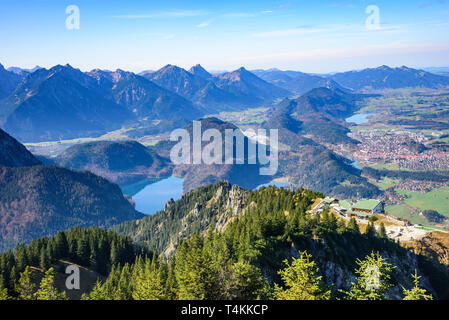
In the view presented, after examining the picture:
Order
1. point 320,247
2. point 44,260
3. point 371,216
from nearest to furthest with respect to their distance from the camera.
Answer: point 320,247
point 44,260
point 371,216

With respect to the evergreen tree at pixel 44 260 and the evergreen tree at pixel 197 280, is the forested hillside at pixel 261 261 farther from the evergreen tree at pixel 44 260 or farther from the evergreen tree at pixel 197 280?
the evergreen tree at pixel 44 260

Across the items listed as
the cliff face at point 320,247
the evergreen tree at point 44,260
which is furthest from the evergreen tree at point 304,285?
the evergreen tree at point 44,260

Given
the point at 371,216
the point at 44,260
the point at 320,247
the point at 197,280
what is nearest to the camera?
the point at 197,280

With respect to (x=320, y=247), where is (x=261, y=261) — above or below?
above

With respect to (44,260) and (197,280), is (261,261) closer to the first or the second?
(197,280)

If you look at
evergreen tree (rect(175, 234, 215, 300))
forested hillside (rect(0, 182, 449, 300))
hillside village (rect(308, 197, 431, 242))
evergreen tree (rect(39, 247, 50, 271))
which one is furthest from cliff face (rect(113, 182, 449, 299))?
evergreen tree (rect(39, 247, 50, 271))

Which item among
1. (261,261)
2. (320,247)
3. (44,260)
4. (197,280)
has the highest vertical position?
(197,280)

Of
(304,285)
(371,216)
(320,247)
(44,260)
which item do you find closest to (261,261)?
(320,247)
